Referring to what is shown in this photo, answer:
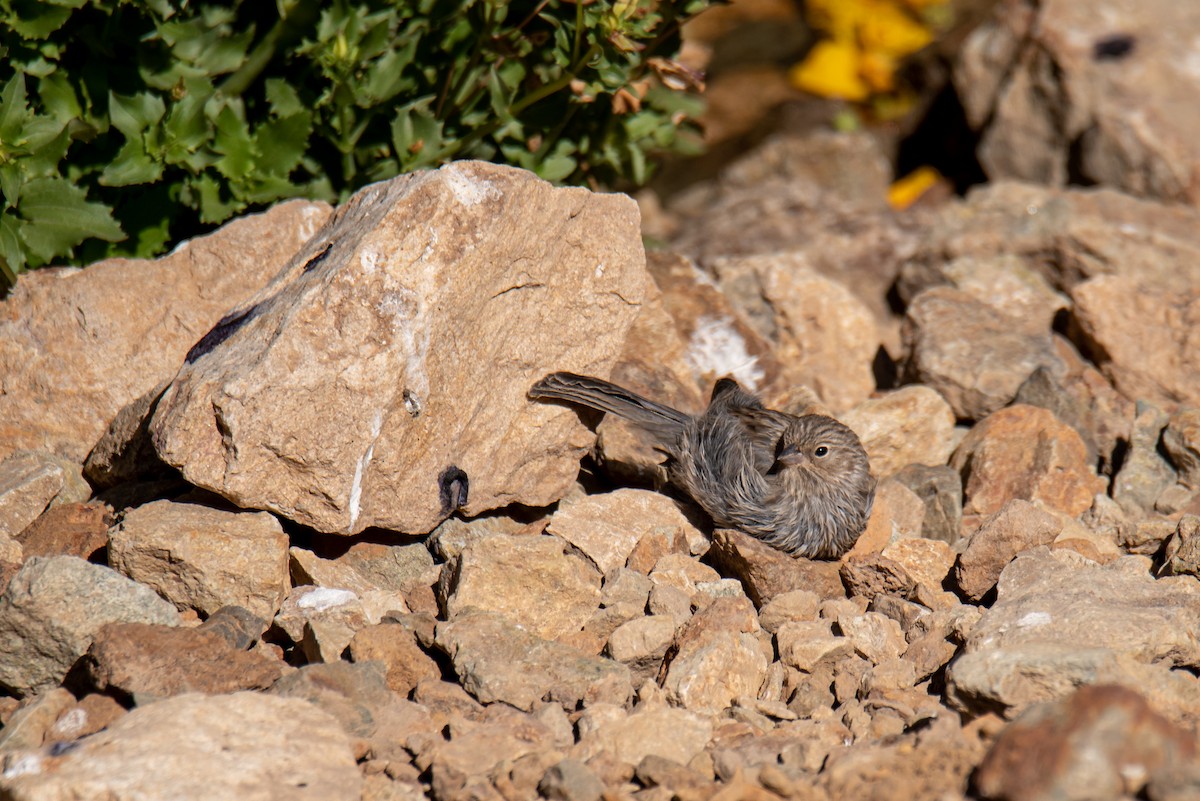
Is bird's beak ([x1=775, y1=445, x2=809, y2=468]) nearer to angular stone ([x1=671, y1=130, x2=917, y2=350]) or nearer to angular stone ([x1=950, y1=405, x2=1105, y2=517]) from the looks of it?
angular stone ([x1=950, y1=405, x2=1105, y2=517])

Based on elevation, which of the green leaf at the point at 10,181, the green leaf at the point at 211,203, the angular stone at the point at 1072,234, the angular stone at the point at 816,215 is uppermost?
the green leaf at the point at 10,181

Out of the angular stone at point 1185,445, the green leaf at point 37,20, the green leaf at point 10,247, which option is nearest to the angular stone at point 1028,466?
the angular stone at point 1185,445

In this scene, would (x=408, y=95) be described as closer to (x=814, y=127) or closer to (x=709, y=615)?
(x=709, y=615)

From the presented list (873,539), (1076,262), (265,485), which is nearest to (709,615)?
(873,539)

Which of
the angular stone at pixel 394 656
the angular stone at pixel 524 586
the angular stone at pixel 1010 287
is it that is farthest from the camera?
the angular stone at pixel 1010 287

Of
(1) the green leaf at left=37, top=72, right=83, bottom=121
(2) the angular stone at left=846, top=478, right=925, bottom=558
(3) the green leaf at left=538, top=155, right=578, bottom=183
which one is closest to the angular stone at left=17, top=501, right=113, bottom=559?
(1) the green leaf at left=37, top=72, right=83, bottom=121

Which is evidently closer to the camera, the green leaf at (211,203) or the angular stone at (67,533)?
the angular stone at (67,533)

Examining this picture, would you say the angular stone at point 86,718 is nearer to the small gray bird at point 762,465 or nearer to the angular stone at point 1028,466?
the small gray bird at point 762,465
